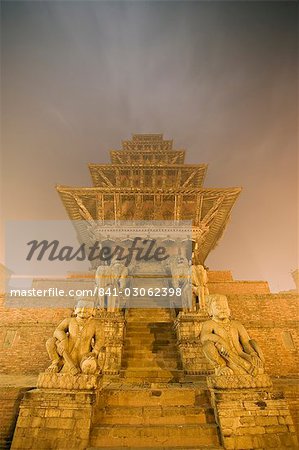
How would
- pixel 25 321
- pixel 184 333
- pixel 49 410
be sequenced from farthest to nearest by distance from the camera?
pixel 25 321
pixel 184 333
pixel 49 410

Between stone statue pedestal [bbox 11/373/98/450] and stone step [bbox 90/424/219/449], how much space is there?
27 centimetres

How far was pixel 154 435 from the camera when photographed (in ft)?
11.8

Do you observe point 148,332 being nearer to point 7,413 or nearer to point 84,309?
point 84,309

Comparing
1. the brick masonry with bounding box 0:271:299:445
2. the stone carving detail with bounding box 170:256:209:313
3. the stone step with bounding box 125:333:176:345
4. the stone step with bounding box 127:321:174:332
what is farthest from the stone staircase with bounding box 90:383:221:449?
the brick masonry with bounding box 0:271:299:445

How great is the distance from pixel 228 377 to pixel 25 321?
661cm

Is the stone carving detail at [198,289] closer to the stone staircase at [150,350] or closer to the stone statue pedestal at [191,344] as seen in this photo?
the stone statue pedestal at [191,344]

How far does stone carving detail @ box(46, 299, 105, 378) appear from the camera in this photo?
13.0 ft

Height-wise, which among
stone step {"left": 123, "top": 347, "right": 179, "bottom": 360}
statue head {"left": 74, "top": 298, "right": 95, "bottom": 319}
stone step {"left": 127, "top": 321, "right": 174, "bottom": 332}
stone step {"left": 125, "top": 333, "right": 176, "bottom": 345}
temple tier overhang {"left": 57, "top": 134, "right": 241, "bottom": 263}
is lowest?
stone step {"left": 123, "top": 347, "right": 179, "bottom": 360}

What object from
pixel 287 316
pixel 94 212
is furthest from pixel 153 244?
pixel 287 316

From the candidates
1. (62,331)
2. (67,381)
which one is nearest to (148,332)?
(62,331)

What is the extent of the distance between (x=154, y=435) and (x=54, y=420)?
56.4 inches

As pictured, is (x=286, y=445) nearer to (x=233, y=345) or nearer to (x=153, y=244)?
(x=233, y=345)

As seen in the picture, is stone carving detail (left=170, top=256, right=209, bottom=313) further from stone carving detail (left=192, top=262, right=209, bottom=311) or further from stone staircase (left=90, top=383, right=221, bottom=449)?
stone staircase (left=90, top=383, right=221, bottom=449)

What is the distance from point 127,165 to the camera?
1496 centimetres
